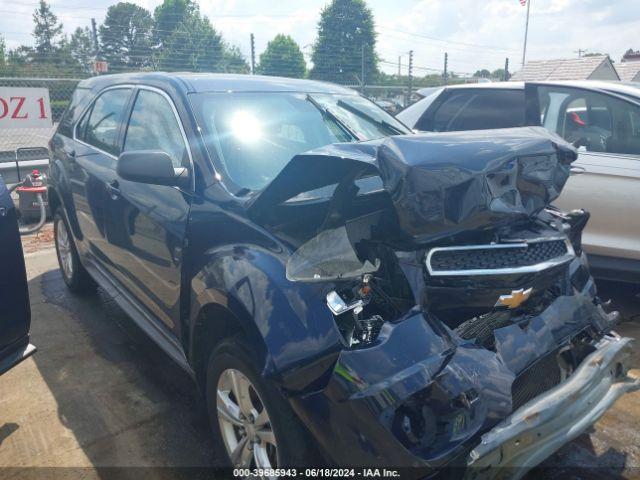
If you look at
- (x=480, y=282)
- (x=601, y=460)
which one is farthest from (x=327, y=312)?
(x=601, y=460)

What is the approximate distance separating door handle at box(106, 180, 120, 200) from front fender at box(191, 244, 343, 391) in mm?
1352

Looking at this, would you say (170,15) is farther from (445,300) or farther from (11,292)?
(445,300)

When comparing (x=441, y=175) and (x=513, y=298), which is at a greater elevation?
(x=441, y=175)

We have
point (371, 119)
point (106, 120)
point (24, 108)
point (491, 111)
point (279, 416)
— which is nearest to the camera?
point (279, 416)

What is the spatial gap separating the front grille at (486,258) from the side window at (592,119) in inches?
107

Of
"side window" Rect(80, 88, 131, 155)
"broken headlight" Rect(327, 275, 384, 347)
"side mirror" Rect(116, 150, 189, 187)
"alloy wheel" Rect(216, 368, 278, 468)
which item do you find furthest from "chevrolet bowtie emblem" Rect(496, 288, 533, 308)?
"side window" Rect(80, 88, 131, 155)

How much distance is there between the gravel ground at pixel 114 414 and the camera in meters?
2.59

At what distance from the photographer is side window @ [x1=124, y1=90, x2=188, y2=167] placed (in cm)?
287

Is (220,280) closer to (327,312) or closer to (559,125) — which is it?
(327,312)

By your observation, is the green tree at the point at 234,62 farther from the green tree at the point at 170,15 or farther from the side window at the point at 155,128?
the side window at the point at 155,128

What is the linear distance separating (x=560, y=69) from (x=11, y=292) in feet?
37.9

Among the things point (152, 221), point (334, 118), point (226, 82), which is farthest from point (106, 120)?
point (334, 118)

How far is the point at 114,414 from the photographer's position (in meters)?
2.99

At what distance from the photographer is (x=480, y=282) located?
194cm
